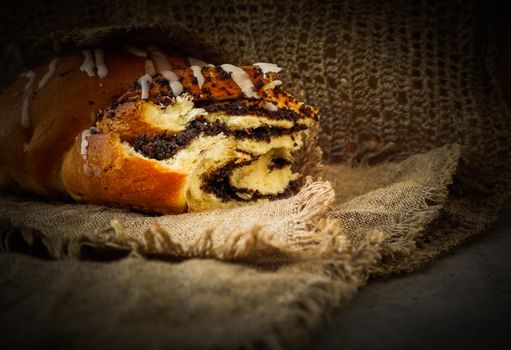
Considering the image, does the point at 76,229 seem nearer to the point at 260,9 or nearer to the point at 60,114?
the point at 60,114

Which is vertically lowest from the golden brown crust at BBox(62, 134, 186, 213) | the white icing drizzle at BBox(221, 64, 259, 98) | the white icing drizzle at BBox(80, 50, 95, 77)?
the golden brown crust at BBox(62, 134, 186, 213)

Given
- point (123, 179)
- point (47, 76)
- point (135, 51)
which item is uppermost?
point (135, 51)

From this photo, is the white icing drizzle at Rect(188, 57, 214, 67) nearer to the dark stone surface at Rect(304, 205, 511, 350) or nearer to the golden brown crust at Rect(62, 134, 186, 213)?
the golden brown crust at Rect(62, 134, 186, 213)

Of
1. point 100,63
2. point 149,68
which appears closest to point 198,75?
point 149,68

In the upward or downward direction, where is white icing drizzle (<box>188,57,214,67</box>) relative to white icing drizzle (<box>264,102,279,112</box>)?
upward

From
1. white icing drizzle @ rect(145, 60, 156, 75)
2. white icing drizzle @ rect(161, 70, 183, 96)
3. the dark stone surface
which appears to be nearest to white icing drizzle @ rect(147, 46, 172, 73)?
white icing drizzle @ rect(145, 60, 156, 75)

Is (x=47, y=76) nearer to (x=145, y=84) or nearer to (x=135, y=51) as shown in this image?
(x=135, y=51)

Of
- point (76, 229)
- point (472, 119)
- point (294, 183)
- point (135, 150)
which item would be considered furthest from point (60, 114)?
point (472, 119)
